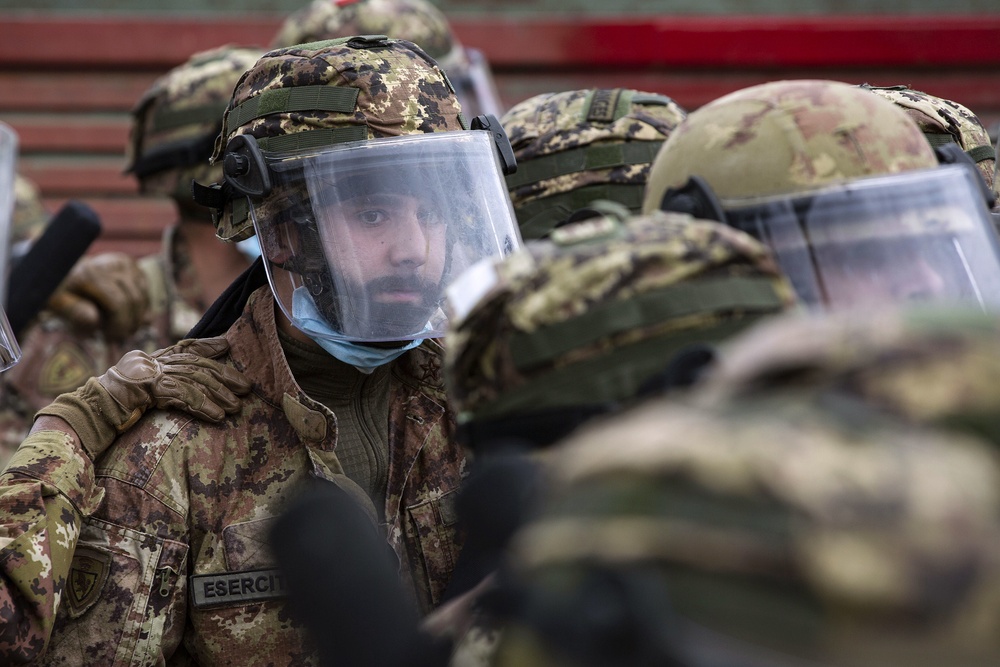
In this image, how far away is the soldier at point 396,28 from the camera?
212 inches

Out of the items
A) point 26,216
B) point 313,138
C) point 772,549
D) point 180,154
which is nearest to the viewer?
point 772,549

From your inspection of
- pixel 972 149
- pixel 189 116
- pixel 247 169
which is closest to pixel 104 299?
pixel 189 116

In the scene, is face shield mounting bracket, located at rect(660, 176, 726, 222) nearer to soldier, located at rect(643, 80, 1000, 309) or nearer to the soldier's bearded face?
soldier, located at rect(643, 80, 1000, 309)

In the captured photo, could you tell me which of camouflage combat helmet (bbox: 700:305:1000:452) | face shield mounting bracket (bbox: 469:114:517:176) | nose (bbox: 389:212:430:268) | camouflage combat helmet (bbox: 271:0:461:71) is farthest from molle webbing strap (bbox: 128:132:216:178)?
camouflage combat helmet (bbox: 700:305:1000:452)

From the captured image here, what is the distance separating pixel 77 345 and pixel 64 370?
124mm

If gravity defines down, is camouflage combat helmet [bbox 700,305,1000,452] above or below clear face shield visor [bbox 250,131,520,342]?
above

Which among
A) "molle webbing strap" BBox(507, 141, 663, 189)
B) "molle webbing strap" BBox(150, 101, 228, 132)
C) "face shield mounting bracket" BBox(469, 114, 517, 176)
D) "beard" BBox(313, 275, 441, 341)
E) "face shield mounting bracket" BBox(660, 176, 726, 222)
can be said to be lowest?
"molle webbing strap" BBox(150, 101, 228, 132)

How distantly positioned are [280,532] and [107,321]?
4.35 m

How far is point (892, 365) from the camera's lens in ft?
3.74

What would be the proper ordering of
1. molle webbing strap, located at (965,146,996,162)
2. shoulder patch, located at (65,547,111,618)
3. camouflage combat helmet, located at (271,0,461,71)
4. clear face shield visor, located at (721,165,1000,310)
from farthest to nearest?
camouflage combat helmet, located at (271,0,461,71) < molle webbing strap, located at (965,146,996,162) < shoulder patch, located at (65,547,111,618) < clear face shield visor, located at (721,165,1000,310)

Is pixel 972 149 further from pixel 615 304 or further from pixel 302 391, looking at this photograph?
pixel 615 304

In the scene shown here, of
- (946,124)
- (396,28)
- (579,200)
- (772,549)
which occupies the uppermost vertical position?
(772,549)

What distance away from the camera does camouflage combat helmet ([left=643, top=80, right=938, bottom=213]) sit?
1977 millimetres

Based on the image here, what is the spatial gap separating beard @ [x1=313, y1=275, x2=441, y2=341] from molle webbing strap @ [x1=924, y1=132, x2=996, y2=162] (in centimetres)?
123
